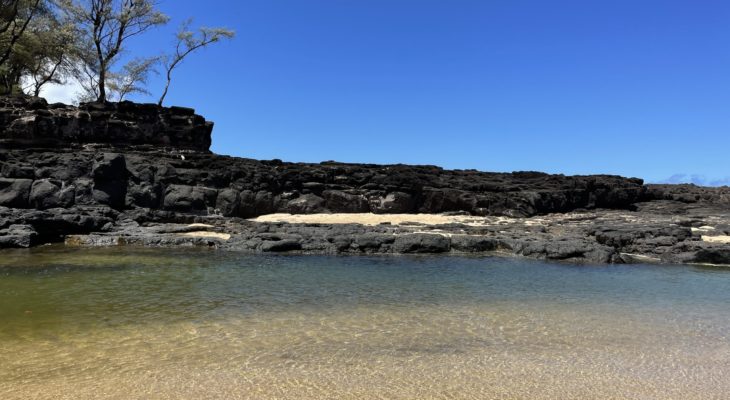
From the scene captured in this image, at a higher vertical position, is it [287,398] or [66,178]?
[66,178]

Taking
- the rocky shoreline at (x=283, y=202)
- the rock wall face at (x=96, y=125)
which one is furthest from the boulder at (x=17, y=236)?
the rock wall face at (x=96, y=125)

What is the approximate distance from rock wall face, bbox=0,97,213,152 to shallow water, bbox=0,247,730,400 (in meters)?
15.3

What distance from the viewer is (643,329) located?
7578mm

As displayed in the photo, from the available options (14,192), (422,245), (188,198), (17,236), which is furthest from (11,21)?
(422,245)

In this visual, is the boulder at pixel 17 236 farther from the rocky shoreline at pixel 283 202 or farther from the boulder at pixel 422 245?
the boulder at pixel 422 245

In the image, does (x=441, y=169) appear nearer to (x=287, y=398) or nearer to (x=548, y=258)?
(x=548, y=258)

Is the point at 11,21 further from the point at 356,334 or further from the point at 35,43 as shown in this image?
the point at 356,334

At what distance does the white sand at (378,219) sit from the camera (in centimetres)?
2322

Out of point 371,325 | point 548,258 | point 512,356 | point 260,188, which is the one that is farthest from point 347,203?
point 512,356

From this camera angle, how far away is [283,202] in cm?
2553

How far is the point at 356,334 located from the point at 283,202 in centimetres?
1898

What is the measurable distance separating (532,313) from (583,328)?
1080mm

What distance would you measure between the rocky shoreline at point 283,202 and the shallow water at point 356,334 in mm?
4214

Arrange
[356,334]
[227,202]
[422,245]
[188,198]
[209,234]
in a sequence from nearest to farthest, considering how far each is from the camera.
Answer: [356,334], [422,245], [209,234], [188,198], [227,202]
